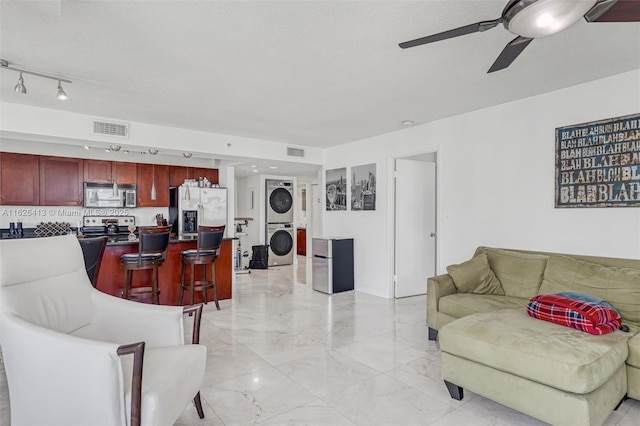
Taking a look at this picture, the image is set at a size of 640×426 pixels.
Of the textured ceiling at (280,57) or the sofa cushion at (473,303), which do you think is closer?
the textured ceiling at (280,57)

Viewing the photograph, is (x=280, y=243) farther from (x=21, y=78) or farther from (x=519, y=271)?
(x=21, y=78)

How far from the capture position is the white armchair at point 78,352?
1.47m

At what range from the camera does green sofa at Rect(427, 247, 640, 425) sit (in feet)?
5.99

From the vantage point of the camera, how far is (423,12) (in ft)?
6.57

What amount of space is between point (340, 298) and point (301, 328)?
1424 mm

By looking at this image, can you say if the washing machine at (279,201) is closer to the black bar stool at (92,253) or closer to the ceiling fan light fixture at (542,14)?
the black bar stool at (92,253)

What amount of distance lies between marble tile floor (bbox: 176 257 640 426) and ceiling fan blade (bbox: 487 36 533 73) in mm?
2129

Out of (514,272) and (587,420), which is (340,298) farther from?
(587,420)

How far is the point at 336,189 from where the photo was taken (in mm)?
5930

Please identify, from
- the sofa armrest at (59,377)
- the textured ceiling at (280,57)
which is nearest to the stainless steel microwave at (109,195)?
the textured ceiling at (280,57)

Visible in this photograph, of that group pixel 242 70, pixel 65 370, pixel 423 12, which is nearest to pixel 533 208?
pixel 423 12

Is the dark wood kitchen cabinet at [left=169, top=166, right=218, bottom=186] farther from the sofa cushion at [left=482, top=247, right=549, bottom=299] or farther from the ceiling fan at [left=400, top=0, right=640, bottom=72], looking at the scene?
the ceiling fan at [left=400, top=0, right=640, bottom=72]

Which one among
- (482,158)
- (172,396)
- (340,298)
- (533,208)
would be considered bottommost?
(340,298)

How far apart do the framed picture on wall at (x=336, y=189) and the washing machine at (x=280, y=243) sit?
2.42 m
